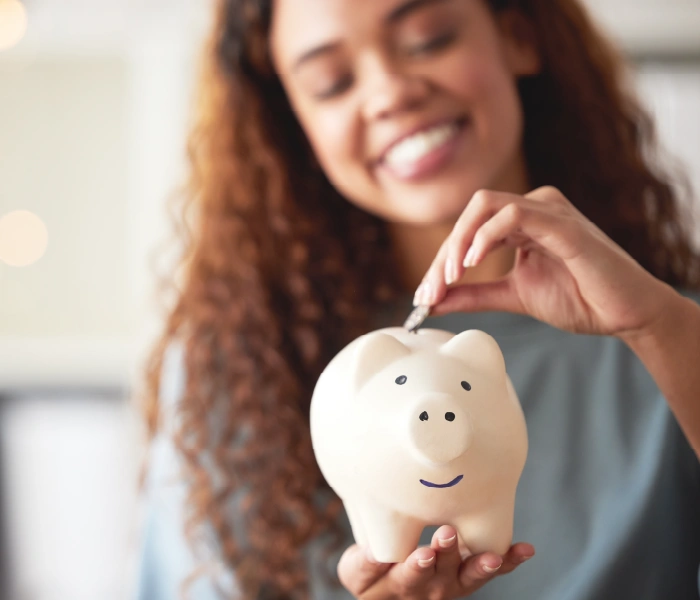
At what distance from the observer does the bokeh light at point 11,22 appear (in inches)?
90.7

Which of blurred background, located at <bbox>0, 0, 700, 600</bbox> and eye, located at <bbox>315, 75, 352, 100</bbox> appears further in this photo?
blurred background, located at <bbox>0, 0, 700, 600</bbox>

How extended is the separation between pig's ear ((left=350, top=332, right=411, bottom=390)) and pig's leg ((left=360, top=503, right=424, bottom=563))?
4.6 inches

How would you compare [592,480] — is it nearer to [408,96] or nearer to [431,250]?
[431,250]

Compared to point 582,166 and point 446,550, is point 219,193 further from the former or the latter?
point 446,550

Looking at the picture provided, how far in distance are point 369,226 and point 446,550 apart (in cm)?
76

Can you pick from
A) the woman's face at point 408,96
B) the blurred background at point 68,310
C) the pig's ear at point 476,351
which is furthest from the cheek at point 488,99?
the blurred background at point 68,310

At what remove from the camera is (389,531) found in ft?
2.22

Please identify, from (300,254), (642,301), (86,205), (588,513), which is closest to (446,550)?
(642,301)

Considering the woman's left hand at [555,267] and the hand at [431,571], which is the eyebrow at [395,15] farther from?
the hand at [431,571]

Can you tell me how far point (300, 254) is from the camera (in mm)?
1230

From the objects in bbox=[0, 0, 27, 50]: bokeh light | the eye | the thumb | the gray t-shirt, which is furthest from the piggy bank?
bbox=[0, 0, 27, 50]: bokeh light

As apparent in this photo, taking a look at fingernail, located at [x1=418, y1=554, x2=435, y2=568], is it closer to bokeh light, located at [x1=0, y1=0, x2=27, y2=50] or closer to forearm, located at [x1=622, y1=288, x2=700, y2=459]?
forearm, located at [x1=622, y1=288, x2=700, y2=459]

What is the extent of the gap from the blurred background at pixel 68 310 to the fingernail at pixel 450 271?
1911 millimetres

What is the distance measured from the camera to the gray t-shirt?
3.17 ft
